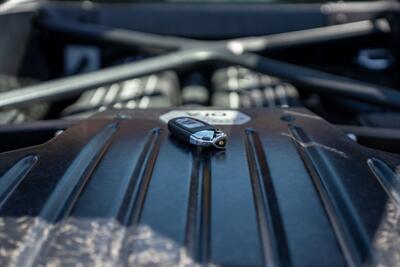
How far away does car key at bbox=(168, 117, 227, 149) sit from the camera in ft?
3.44

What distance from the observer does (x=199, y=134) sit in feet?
3.46

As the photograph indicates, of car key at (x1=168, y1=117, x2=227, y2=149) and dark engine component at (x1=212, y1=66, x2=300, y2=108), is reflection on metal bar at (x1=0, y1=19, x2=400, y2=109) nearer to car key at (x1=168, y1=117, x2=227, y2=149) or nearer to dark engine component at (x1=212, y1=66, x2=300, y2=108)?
dark engine component at (x1=212, y1=66, x2=300, y2=108)

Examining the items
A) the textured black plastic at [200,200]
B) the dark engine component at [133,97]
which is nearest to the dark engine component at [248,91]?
the dark engine component at [133,97]

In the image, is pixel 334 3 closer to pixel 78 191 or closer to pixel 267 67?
pixel 267 67

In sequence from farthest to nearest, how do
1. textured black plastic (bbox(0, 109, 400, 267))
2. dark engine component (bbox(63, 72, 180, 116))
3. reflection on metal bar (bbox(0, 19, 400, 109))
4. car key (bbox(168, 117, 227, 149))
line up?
dark engine component (bbox(63, 72, 180, 116)) → reflection on metal bar (bbox(0, 19, 400, 109)) → car key (bbox(168, 117, 227, 149)) → textured black plastic (bbox(0, 109, 400, 267))

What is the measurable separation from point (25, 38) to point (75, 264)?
1.69 meters

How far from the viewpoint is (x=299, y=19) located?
241 cm

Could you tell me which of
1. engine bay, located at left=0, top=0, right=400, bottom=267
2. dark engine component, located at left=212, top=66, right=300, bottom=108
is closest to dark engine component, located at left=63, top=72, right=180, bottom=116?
engine bay, located at left=0, top=0, right=400, bottom=267

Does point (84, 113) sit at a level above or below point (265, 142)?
above

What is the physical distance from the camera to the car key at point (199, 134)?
105 cm

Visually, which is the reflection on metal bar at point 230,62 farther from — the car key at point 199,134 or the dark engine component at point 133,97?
the car key at point 199,134

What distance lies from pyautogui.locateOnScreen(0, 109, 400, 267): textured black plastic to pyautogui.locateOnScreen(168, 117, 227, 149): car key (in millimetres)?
17

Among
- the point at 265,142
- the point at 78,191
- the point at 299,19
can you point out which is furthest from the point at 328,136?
the point at 299,19

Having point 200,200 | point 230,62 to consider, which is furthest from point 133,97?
point 200,200
